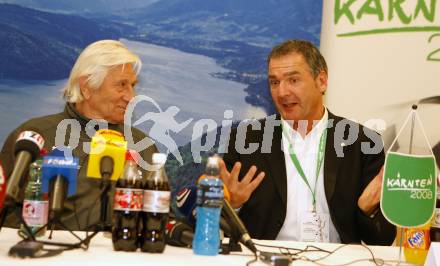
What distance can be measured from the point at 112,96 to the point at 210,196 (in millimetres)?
1290

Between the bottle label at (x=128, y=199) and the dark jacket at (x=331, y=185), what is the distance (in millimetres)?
1209

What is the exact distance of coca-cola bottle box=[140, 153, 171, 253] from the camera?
1720 millimetres

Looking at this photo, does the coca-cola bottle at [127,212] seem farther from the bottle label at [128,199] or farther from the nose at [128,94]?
the nose at [128,94]

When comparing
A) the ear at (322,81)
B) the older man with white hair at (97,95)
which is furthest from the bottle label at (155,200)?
the ear at (322,81)

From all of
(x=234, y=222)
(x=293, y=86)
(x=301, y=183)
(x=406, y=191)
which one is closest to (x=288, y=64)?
(x=293, y=86)

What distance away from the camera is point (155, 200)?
1.72 m

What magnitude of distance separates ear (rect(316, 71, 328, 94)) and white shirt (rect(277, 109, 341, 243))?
16 centimetres

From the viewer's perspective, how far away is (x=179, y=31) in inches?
143

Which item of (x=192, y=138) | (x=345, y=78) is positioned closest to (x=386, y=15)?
(x=345, y=78)

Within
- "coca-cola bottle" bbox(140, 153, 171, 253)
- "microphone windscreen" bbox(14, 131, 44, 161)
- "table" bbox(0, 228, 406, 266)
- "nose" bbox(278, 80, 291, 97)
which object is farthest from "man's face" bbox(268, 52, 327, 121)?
"microphone windscreen" bbox(14, 131, 44, 161)

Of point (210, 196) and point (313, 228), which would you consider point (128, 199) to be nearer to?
point (210, 196)

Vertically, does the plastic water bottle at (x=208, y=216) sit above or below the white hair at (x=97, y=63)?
below

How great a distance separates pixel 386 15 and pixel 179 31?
3.78 ft

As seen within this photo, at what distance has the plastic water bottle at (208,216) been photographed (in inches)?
69.8
